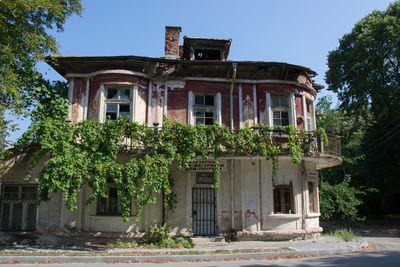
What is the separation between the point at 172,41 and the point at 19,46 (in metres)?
6.44

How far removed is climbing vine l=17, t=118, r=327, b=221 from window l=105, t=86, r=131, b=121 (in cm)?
137


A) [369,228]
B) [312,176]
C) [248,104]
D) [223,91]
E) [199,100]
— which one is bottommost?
[369,228]

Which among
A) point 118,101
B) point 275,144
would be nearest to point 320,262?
point 275,144

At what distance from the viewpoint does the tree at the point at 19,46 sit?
10.8m

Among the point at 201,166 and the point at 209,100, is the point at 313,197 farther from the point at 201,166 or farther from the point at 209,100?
the point at 209,100

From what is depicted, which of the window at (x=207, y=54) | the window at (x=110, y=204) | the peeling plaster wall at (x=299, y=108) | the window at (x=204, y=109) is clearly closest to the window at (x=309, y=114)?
the peeling plaster wall at (x=299, y=108)

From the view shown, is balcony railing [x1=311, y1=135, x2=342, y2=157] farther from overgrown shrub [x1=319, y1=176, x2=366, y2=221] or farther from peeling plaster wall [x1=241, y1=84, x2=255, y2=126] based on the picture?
overgrown shrub [x1=319, y1=176, x2=366, y2=221]

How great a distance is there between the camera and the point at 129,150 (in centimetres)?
1223

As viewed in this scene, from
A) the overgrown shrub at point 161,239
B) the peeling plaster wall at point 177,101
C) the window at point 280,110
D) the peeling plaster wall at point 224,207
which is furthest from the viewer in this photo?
the window at point 280,110

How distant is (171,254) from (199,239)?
237cm

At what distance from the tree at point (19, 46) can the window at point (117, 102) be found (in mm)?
2778

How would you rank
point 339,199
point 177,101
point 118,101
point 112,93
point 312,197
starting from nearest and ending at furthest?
1. point 118,101
2. point 112,93
3. point 177,101
4. point 312,197
5. point 339,199

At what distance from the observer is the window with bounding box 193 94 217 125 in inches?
552

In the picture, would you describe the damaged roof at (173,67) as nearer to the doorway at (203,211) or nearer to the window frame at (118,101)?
the window frame at (118,101)
